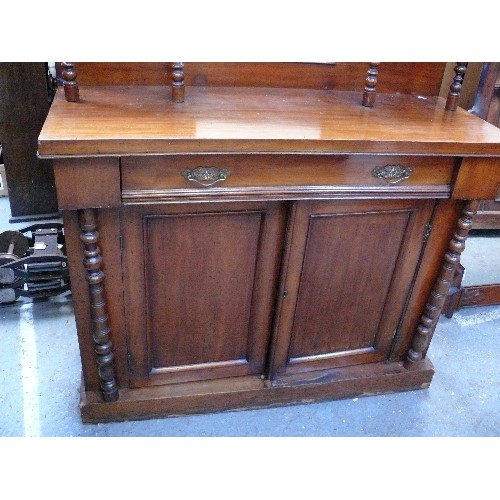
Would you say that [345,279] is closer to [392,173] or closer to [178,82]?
[392,173]

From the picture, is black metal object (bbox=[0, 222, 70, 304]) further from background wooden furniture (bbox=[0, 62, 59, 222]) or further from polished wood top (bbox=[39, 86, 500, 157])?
polished wood top (bbox=[39, 86, 500, 157])

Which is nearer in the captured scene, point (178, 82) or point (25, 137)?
point (178, 82)

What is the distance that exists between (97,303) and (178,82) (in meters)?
0.59

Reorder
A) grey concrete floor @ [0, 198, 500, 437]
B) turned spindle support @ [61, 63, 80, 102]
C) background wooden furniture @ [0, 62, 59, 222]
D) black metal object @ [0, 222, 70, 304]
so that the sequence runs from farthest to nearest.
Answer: background wooden furniture @ [0, 62, 59, 222], black metal object @ [0, 222, 70, 304], grey concrete floor @ [0, 198, 500, 437], turned spindle support @ [61, 63, 80, 102]

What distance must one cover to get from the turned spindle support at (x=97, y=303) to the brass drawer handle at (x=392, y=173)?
2.24ft

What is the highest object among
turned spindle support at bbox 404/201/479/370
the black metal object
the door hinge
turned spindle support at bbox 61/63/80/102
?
turned spindle support at bbox 61/63/80/102

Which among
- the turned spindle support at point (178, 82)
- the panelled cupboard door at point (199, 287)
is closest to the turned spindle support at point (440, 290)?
the panelled cupboard door at point (199, 287)

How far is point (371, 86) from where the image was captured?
1.30m

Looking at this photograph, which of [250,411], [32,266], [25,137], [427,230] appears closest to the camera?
[427,230]

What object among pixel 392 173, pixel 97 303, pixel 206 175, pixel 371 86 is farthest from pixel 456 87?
pixel 97 303

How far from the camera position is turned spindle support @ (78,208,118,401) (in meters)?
1.16

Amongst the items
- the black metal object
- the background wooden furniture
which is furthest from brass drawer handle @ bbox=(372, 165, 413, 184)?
the background wooden furniture

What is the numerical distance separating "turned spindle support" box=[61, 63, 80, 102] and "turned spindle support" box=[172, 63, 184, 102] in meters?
0.23

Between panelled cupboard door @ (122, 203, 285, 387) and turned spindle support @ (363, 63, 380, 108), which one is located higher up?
turned spindle support @ (363, 63, 380, 108)
